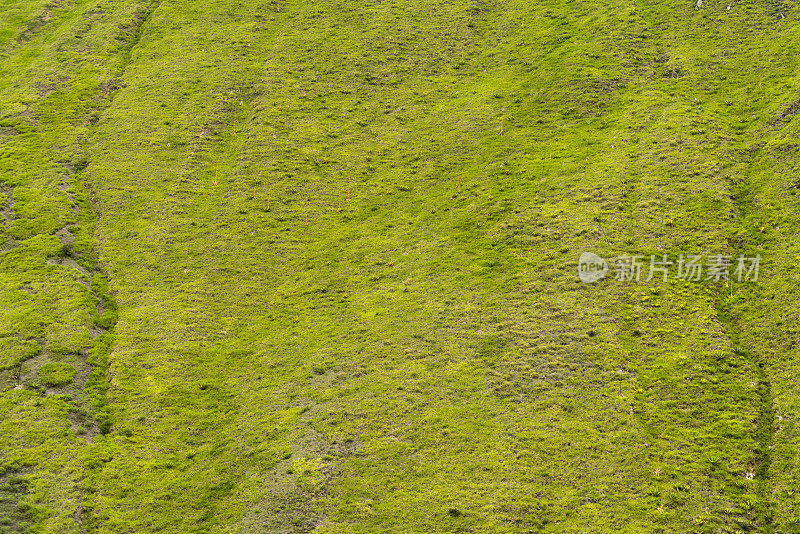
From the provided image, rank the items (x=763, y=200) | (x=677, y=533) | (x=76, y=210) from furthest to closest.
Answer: (x=76, y=210) → (x=763, y=200) → (x=677, y=533)

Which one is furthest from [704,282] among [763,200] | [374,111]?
[374,111]

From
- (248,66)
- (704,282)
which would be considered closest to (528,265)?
(704,282)

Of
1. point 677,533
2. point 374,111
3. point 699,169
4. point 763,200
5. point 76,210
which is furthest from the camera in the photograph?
point 374,111

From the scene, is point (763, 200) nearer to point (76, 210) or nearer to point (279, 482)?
point (279, 482)

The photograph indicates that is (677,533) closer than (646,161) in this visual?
Yes

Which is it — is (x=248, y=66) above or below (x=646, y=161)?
above

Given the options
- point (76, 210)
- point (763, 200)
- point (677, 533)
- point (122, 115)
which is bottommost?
point (677, 533)
